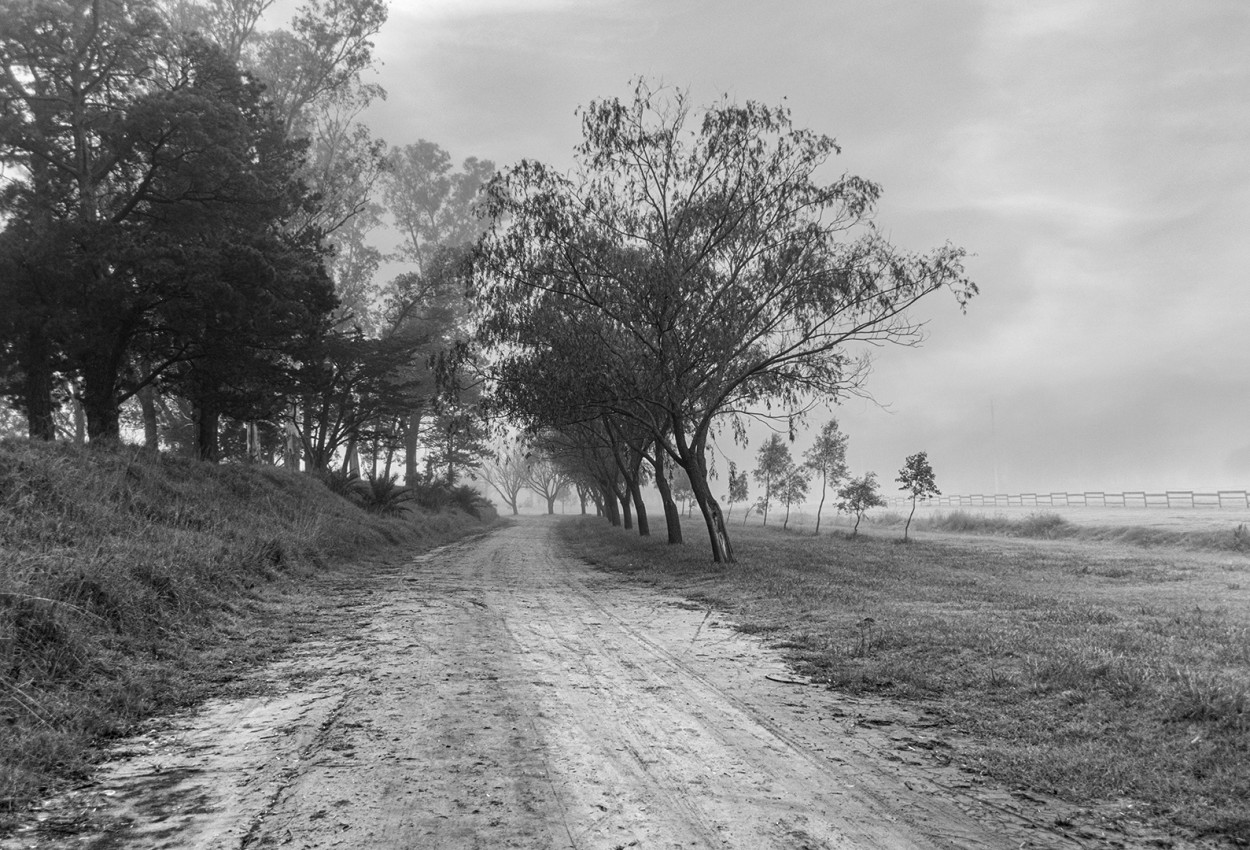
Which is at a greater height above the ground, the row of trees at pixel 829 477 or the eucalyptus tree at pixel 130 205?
the eucalyptus tree at pixel 130 205

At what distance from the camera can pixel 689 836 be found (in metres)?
3.23

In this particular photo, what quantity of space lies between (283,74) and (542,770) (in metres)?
29.2

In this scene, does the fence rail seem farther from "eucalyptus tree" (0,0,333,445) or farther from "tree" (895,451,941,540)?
"eucalyptus tree" (0,0,333,445)

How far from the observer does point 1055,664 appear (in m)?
6.20

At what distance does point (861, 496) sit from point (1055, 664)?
103 ft

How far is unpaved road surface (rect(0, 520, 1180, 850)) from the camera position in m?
3.29

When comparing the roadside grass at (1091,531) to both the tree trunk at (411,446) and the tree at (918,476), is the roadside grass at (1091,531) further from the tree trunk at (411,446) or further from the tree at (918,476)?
the tree trunk at (411,446)

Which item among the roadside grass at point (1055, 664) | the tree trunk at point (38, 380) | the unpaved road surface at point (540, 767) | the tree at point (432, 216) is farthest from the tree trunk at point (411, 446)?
the unpaved road surface at point (540, 767)

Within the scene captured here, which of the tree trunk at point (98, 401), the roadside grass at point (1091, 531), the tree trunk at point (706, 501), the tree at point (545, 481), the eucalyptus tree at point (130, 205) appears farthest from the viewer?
the tree at point (545, 481)

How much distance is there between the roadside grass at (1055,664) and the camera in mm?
4125

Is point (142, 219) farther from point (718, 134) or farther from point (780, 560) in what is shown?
point (780, 560)

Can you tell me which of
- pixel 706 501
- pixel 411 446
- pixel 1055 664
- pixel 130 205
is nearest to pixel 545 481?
pixel 411 446

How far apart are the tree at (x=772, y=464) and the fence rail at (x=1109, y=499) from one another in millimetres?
7090

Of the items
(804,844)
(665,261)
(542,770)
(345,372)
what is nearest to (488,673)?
(542,770)
